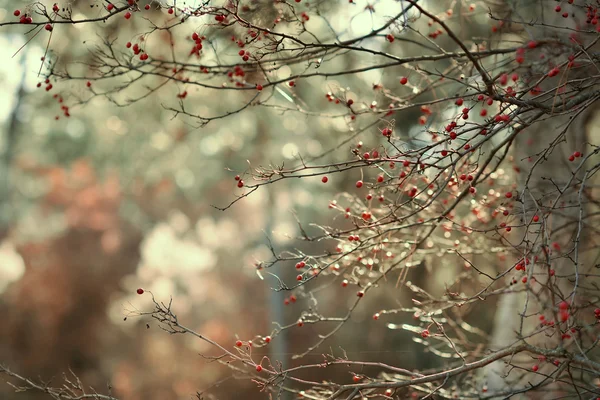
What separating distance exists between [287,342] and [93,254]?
3.91 m

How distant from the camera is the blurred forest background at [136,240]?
34.7 feet

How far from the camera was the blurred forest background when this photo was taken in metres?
10.6

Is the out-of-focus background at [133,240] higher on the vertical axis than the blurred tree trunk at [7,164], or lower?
lower

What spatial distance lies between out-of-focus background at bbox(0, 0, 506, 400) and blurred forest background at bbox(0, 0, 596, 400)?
0.02 m

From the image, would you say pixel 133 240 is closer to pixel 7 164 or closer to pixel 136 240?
pixel 136 240

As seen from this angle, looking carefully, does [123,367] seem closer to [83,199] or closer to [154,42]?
[83,199]

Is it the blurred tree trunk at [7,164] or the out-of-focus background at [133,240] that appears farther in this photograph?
the blurred tree trunk at [7,164]

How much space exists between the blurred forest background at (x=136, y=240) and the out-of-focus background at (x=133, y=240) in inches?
1.0

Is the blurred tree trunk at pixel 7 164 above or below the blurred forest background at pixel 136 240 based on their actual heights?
above

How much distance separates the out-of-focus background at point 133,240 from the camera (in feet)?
34.7

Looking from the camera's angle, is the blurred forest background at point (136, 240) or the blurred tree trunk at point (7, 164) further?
the blurred tree trunk at point (7, 164)

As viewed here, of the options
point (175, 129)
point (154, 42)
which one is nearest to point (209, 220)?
point (175, 129)

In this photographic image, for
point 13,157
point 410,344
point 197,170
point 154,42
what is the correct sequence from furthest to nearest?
point 13,157, point 410,344, point 197,170, point 154,42

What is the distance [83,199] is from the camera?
1196cm
